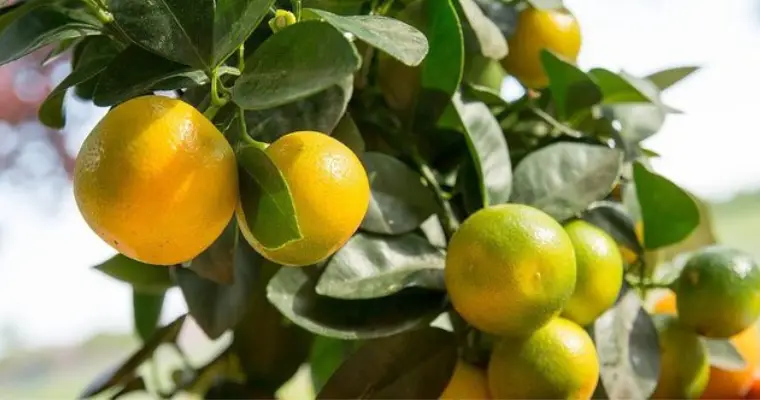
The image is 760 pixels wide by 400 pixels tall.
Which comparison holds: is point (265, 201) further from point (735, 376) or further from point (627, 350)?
point (735, 376)

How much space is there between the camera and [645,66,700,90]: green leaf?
2.55 feet

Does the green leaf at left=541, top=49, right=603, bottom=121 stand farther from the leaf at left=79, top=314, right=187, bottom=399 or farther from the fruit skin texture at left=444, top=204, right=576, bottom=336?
the leaf at left=79, top=314, right=187, bottom=399

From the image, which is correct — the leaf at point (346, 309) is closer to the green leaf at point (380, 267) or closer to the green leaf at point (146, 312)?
the green leaf at point (380, 267)

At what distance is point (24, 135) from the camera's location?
1348mm

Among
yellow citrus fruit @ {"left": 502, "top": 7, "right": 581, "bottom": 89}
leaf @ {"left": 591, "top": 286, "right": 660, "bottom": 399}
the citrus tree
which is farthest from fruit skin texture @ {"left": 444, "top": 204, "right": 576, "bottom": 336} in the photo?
yellow citrus fruit @ {"left": 502, "top": 7, "right": 581, "bottom": 89}

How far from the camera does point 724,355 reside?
0.72 meters

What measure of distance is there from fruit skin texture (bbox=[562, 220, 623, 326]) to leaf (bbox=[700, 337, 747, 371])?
0.52 ft

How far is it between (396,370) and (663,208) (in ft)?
0.87

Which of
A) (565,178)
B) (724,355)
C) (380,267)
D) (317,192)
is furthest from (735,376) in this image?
(317,192)

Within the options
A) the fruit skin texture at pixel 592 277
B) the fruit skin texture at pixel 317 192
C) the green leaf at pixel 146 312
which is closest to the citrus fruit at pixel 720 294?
the fruit skin texture at pixel 592 277

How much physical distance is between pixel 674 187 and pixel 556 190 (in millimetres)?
120

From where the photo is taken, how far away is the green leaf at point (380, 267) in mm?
555

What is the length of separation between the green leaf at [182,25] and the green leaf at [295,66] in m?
0.02

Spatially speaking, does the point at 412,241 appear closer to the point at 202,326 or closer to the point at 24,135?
the point at 202,326
